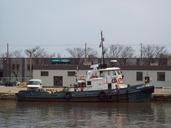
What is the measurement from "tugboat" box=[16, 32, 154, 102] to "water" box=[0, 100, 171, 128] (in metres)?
1.36

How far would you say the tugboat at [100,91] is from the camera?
172 feet

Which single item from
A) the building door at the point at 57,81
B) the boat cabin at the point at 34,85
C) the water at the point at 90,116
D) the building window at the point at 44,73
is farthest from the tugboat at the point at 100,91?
the building window at the point at 44,73

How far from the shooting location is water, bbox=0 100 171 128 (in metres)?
33.8

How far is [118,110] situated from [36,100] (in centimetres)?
1362

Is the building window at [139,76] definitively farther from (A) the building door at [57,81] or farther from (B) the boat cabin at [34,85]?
(B) the boat cabin at [34,85]

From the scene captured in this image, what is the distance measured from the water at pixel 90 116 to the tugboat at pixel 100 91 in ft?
4.46

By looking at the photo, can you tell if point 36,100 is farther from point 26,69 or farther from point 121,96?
point 26,69

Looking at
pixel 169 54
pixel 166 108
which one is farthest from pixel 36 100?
pixel 169 54

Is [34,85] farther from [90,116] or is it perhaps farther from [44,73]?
[90,116]

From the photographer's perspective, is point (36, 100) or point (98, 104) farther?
point (36, 100)

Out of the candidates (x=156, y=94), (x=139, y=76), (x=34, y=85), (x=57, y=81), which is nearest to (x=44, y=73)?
(x=57, y=81)

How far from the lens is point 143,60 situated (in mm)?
107125

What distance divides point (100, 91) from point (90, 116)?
13.5 meters

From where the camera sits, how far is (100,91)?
52.9 m
